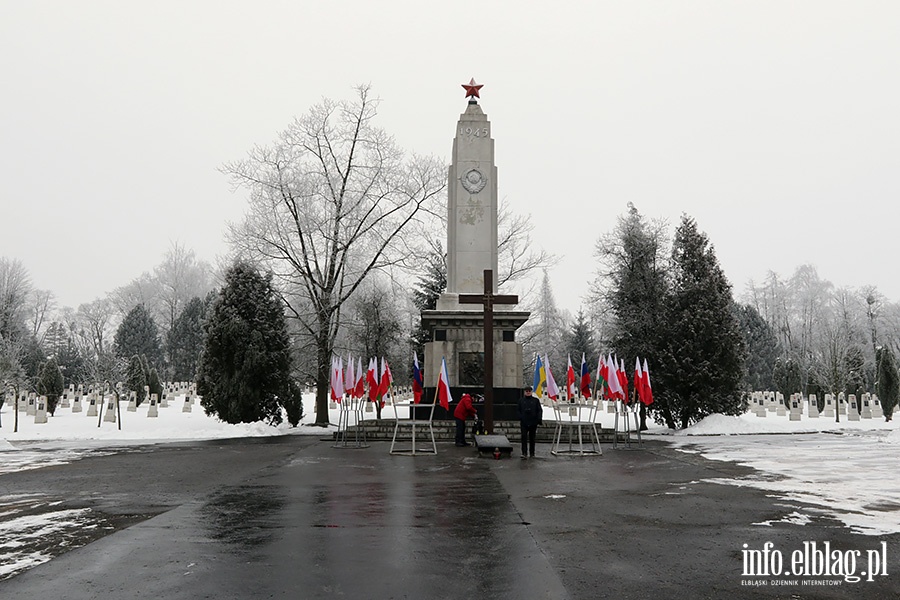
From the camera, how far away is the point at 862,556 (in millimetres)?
6008

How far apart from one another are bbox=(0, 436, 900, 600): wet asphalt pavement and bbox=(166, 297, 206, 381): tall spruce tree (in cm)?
4923

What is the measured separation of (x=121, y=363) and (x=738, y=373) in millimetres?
28976

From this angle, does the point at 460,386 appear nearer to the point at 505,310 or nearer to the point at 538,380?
the point at 505,310

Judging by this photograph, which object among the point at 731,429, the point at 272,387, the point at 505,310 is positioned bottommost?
the point at 731,429

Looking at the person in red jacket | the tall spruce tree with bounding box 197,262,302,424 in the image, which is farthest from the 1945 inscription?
the person in red jacket

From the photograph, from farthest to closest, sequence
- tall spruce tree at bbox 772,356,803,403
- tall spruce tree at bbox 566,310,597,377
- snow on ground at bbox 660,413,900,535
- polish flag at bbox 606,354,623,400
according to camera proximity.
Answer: tall spruce tree at bbox 566,310,597,377
tall spruce tree at bbox 772,356,803,403
polish flag at bbox 606,354,623,400
snow on ground at bbox 660,413,900,535

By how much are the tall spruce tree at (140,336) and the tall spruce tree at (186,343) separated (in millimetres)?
1421

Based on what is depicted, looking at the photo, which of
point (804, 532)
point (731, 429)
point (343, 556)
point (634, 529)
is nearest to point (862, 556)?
point (804, 532)

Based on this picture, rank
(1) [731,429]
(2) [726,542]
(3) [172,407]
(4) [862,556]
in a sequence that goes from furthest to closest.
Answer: (3) [172,407]
(1) [731,429]
(2) [726,542]
(4) [862,556]

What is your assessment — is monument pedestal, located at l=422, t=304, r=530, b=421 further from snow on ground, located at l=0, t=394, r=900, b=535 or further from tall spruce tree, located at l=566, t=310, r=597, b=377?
tall spruce tree, located at l=566, t=310, r=597, b=377

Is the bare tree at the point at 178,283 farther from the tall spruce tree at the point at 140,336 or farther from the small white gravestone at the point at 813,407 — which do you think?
the small white gravestone at the point at 813,407

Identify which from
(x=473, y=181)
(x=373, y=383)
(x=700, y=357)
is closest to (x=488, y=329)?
(x=373, y=383)

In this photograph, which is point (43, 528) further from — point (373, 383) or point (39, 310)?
point (39, 310)

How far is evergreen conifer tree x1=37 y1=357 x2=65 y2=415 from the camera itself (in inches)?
1361
